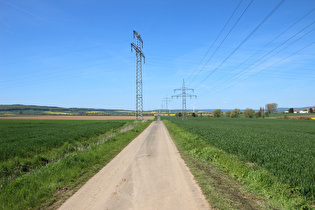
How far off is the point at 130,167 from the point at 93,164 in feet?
7.93

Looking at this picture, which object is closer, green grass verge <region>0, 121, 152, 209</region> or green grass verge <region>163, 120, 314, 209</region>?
green grass verge <region>163, 120, 314, 209</region>

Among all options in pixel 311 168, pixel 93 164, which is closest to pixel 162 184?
pixel 93 164

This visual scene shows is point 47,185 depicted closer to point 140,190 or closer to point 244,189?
point 140,190

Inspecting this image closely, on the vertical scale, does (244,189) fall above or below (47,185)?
→ below

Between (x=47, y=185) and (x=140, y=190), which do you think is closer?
(x=140, y=190)

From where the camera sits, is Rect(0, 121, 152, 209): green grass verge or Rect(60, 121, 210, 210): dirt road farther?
Rect(0, 121, 152, 209): green grass verge

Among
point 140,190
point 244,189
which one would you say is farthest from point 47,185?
point 244,189

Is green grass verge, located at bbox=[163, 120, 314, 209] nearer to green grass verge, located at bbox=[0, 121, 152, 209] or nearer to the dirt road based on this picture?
the dirt road

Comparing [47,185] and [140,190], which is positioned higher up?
[47,185]

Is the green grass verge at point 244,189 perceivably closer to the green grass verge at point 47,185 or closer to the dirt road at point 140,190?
the dirt road at point 140,190

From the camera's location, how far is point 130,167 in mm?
10391

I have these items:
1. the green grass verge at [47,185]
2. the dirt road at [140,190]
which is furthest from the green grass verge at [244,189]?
the green grass verge at [47,185]

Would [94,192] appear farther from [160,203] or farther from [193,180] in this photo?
[193,180]

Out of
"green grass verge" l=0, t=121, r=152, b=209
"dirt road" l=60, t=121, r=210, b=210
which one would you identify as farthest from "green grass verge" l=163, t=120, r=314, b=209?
"green grass verge" l=0, t=121, r=152, b=209
